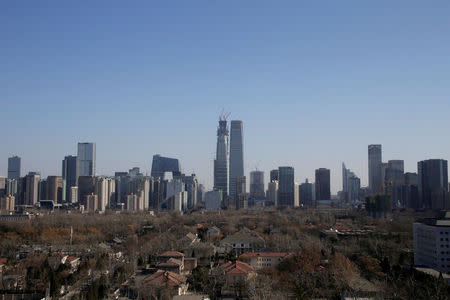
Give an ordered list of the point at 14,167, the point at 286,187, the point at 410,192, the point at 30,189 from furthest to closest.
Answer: the point at 14,167, the point at 286,187, the point at 30,189, the point at 410,192

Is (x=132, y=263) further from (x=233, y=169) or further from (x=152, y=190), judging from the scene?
(x=233, y=169)

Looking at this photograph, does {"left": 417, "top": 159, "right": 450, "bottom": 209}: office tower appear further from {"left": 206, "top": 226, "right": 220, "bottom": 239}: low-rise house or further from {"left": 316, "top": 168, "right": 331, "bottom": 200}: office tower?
{"left": 206, "top": 226, "right": 220, "bottom": 239}: low-rise house

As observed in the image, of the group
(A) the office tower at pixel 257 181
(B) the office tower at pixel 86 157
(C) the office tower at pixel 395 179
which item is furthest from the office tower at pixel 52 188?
(A) the office tower at pixel 257 181

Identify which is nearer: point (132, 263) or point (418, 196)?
point (132, 263)

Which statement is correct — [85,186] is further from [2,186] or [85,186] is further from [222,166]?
[222,166]

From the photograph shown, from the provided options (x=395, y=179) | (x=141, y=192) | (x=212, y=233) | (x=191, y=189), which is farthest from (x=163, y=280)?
(x=191, y=189)

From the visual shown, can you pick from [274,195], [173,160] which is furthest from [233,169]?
[173,160]
